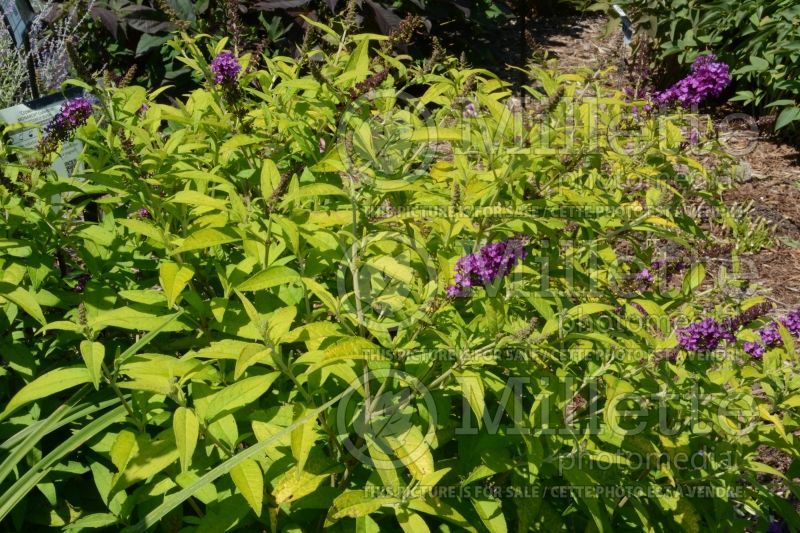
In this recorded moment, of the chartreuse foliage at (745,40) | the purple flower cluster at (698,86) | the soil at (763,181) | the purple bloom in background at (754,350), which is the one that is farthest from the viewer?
the chartreuse foliage at (745,40)

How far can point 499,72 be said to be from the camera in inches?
272

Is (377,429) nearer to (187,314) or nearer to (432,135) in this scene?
(187,314)

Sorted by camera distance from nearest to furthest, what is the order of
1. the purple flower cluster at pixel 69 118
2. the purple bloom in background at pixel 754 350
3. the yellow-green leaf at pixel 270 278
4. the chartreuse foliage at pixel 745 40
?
the yellow-green leaf at pixel 270 278
the purple flower cluster at pixel 69 118
the purple bloom in background at pixel 754 350
the chartreuse foliage at pixel 745 40

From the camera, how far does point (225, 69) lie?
2199mm

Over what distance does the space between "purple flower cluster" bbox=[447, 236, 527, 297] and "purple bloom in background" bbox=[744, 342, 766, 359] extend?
1.05 meters

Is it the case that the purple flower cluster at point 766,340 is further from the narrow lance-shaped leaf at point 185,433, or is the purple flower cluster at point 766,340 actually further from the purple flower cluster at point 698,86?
the narrow lance-shaped leaf at point 185,433

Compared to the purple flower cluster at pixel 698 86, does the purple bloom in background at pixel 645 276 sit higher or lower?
lower

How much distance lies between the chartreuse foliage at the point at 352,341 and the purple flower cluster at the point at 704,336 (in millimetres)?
73

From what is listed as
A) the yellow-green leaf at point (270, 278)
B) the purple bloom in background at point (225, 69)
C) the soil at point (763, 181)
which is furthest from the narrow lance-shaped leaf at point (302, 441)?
the soil at point (763, 181)

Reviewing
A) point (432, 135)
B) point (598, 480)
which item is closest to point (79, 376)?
point (432, 135)

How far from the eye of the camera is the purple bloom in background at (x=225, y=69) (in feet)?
7.16

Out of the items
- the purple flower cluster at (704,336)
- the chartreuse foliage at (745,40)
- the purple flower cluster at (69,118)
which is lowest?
the chartreuse foliage at (745,40)

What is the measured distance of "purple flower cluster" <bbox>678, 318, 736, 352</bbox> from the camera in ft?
6.91

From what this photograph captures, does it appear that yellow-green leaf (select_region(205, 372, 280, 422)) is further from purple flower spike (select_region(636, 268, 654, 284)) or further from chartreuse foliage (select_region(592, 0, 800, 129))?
chartreuse foliage (select_region(592, 0, 800, 129))
